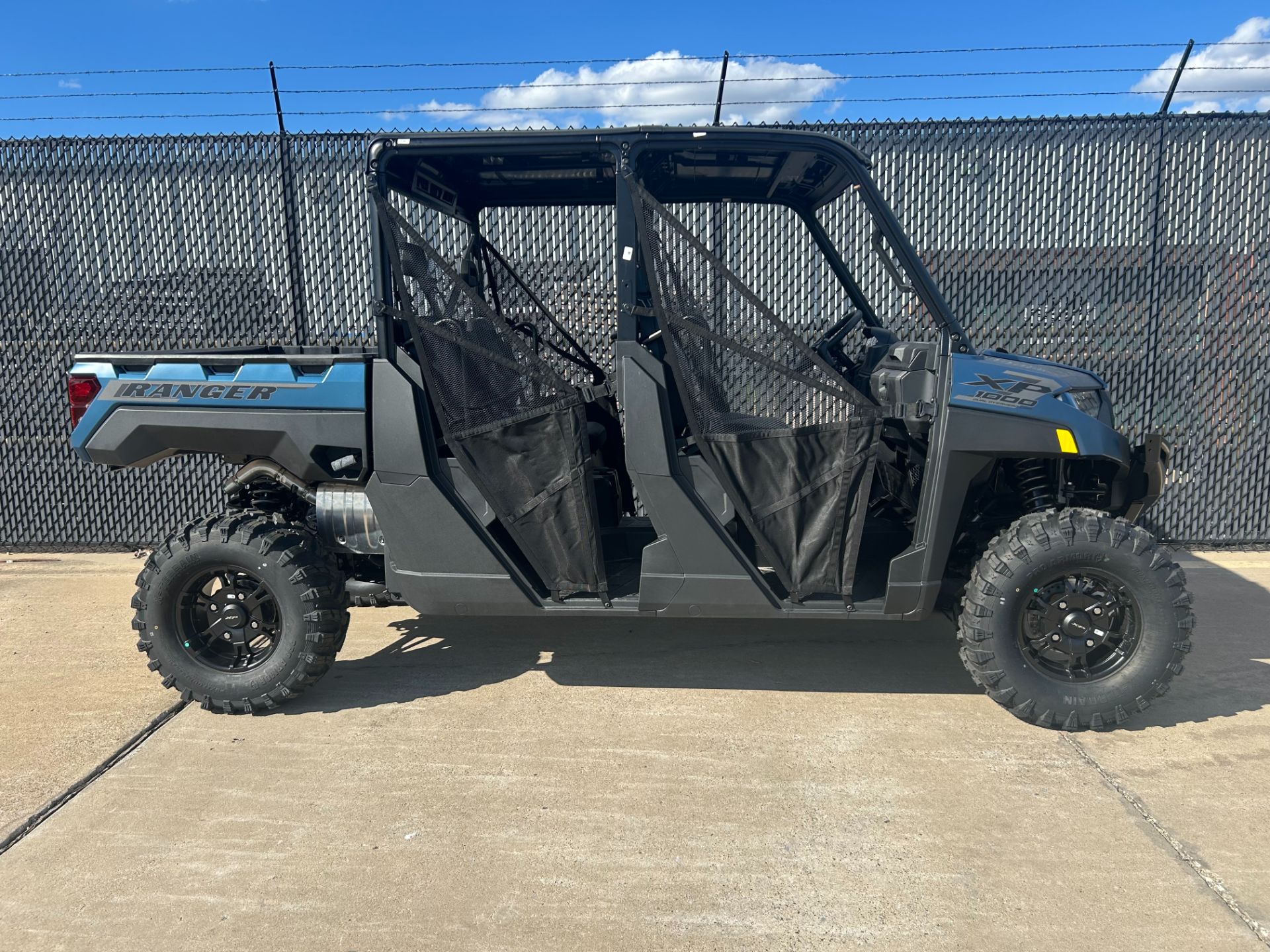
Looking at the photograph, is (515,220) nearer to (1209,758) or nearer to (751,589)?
(751,589)

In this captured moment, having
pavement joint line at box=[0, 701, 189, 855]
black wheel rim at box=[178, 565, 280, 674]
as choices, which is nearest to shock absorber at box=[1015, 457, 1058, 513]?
black wheel rim at box=[178, 565, 280, 674]

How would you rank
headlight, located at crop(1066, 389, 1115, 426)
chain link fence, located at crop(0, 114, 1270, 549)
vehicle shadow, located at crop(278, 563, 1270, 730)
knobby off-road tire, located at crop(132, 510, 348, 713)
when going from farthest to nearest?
chain link fence, located at crop(0, 114, 1270, 549) → vehicle shadow, located at crop(278, 563, 1270, 730) → knobby off-road tire, located at crop(132, 510, 348, 713) → headlight, located at crop(1066, 389, 1115, 426)

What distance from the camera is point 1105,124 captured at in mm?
6191

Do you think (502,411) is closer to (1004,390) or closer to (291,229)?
(1004,390)

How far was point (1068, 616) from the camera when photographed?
11.3ft

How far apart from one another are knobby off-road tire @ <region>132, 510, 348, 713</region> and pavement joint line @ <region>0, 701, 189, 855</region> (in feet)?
0.46

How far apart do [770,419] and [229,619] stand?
2.50 m

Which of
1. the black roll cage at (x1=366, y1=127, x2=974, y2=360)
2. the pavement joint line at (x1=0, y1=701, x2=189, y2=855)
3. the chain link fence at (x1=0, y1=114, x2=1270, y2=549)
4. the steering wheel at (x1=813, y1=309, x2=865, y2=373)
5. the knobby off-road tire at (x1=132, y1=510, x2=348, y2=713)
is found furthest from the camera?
the chain link fence at (x1=0, y1=114, x2=1270, y2=549)

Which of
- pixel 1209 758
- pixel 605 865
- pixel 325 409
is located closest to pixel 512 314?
pixel 325 409

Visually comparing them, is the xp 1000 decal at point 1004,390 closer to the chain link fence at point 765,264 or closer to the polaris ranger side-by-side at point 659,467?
the polaris ranger side-by-side at point 659,467

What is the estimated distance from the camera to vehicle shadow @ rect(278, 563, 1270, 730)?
395 cm

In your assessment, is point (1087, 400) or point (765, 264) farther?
point (765, 264)

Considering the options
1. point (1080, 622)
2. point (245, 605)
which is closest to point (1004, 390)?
point (1080, 622)

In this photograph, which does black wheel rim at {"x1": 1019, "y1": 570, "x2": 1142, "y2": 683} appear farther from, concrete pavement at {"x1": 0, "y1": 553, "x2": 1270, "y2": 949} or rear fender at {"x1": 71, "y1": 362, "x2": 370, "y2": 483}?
rear fender at {"x1": 71, "y1": 362, "x2": 370, "y2": 483}
